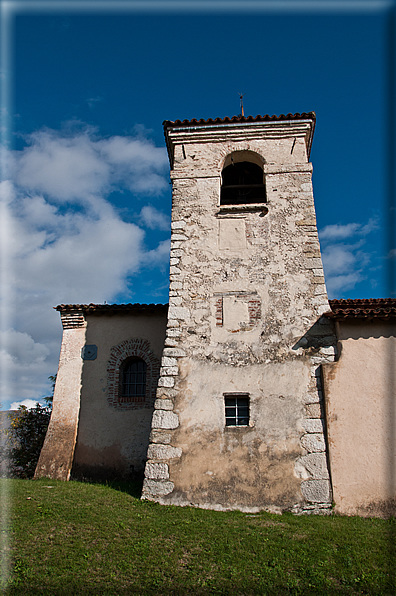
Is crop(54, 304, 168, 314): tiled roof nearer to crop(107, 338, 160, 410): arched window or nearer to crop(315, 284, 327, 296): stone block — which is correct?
crop(107, 338, 160, 410): arched window

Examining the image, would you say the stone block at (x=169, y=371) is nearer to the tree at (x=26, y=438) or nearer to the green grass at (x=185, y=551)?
the green grass at (x=185, y=551)

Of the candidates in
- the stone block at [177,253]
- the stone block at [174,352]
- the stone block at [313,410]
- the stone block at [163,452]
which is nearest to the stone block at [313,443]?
the stone block at [313,410]

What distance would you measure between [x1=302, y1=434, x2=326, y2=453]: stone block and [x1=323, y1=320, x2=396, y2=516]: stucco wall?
0.15 metres

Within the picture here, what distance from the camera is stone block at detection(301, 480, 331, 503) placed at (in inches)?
282

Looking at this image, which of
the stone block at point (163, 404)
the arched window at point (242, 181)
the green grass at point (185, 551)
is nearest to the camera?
the green grass at point (185, 551)

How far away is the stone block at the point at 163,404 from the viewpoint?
8.02m

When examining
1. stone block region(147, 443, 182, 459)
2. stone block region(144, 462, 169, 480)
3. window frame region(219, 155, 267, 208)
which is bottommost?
stone block region(144, 462, 169, 480)

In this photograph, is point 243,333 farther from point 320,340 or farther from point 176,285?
point 176,285

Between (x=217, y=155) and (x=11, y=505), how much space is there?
361 inches

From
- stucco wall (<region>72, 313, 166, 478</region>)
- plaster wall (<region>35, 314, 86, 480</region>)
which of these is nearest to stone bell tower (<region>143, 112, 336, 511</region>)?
stucco wall (<region>72, 313, 166, 478</region>)

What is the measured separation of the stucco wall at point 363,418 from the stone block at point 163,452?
2.96 m

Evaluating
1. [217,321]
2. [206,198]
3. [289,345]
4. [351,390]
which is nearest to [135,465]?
[217,321]

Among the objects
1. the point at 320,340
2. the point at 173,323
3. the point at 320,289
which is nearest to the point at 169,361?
the point at 173,323

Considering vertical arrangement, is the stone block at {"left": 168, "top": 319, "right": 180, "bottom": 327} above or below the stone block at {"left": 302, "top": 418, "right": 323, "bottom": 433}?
above
